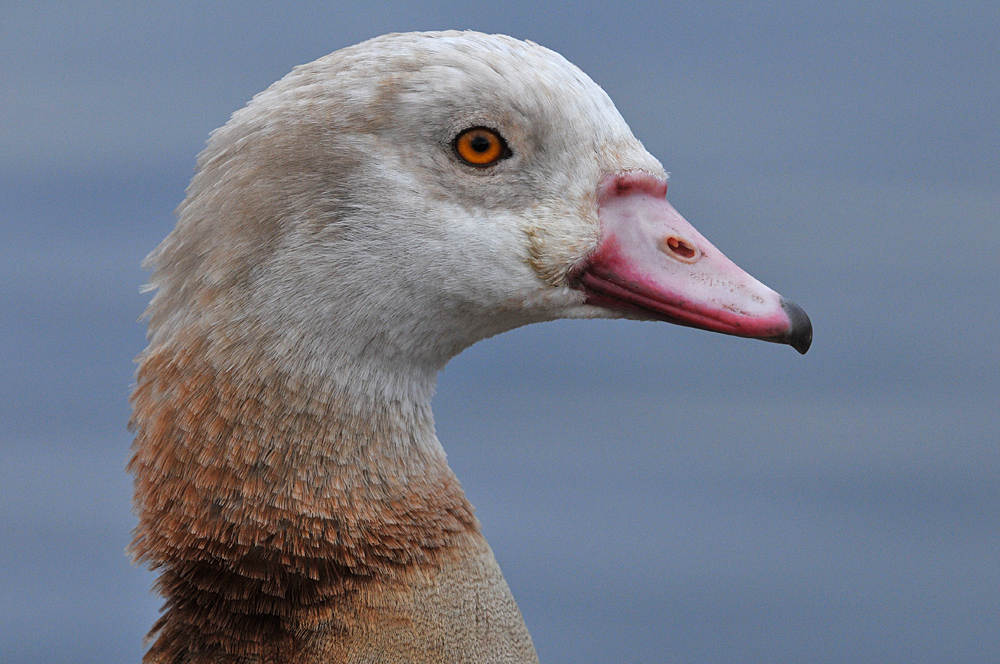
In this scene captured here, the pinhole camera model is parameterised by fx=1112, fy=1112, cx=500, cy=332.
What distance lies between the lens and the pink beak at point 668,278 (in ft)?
7.91

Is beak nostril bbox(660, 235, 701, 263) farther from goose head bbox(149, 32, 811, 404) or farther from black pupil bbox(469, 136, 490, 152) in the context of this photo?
black pupil bbox(469, 136, 490, 152)

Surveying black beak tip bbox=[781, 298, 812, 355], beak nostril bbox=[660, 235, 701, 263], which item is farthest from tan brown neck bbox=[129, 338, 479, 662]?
black beak tip bbox=[781, 298, 812, 355]

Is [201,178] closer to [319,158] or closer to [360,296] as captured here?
[319,158]

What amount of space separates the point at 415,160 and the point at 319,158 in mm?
202

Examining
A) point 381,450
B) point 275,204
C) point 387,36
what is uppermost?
point 387,36

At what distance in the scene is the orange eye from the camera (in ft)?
7.80

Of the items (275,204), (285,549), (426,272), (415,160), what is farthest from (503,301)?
(285,549)

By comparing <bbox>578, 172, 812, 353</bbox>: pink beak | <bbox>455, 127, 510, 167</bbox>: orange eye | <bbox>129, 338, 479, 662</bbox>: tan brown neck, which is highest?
<bbox>455, 127, 510, 167</bbox>: orange eye

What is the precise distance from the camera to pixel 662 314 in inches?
98.2

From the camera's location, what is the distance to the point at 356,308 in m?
2.34

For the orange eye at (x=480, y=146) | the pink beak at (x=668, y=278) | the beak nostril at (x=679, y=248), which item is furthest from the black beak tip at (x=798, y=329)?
the orange eye at (x=480, y=146)

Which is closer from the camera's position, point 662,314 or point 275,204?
point 275,204

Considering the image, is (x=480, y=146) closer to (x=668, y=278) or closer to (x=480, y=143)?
(x=480, y=143)

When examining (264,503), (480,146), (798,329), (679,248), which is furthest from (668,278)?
(264,503)
